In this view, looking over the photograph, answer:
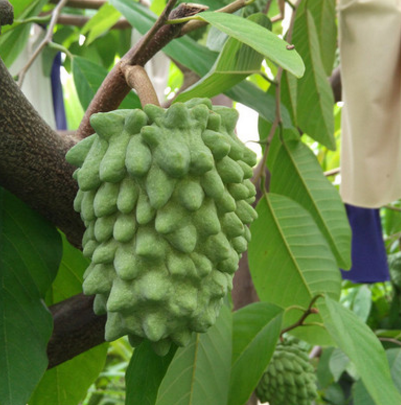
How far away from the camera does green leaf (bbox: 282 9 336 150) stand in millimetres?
1202

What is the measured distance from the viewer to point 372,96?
1241 mm

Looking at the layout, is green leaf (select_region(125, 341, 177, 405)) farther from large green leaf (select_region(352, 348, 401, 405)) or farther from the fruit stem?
large green leaf (select_region(352, 348, 401, 405))

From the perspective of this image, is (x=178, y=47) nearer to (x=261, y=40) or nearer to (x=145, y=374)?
(x=261, y=40)

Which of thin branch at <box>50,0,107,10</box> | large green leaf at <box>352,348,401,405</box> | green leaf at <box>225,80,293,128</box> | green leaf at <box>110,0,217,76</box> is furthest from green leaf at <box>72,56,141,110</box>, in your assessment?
large green leaf at <box>352,348,401,405</box>

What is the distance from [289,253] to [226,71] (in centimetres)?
43

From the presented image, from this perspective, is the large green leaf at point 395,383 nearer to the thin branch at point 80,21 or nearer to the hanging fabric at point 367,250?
the hanging fabric at point 367,250

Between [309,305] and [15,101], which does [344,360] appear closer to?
[309,305]

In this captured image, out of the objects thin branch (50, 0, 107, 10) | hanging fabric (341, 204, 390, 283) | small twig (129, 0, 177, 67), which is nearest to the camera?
small twig (129, 0, 177, 67)

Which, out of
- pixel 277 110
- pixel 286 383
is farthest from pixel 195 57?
Result: pixel 286 383

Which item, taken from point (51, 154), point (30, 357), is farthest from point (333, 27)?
point (30, 357)

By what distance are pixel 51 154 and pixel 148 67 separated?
1.59 metres

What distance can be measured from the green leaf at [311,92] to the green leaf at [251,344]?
1.44ft

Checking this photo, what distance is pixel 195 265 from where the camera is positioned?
1.75 feet

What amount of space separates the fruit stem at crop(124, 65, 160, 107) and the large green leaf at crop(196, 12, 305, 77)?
91 millimetres
